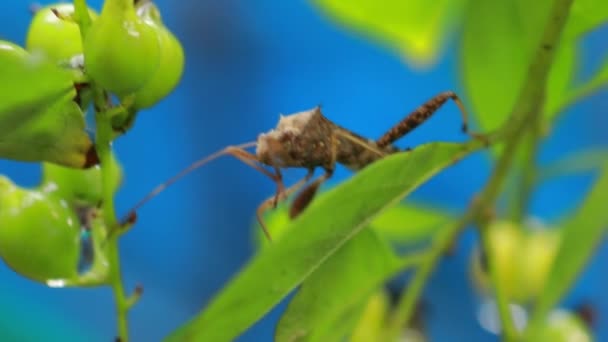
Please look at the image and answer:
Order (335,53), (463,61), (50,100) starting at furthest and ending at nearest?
(335,53) → (463,61) → (50,100)

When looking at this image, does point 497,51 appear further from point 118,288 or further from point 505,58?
point 118,288

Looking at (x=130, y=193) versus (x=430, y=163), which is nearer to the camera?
(x=430, y=163)

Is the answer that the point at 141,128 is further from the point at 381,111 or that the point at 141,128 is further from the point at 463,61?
the point at 463,61

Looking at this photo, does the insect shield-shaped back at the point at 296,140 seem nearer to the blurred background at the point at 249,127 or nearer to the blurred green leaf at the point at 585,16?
the blurred green leaf at the point at 585,16

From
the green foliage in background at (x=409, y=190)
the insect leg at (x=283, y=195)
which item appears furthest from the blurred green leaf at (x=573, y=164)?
the insect leg at (x=283, y=195)

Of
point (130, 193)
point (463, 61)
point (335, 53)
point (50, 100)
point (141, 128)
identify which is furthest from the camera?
point (335, 53)

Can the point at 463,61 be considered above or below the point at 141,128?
above

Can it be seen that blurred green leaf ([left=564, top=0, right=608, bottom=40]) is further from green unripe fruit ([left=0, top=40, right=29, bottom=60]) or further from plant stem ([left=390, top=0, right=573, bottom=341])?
green unripe fruit ([left=0, top=40, right=29, bottom=60])

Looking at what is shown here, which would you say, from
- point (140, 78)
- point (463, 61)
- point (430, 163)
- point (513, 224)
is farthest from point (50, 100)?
point (513, 224)
